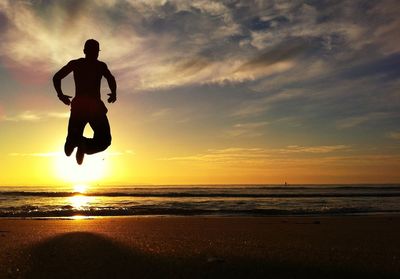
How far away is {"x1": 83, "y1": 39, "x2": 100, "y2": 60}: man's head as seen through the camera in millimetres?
6074

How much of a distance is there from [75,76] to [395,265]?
16.3 feet

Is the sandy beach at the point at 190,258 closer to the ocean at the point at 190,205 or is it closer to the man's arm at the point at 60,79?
the man's arm at the point at 60,79

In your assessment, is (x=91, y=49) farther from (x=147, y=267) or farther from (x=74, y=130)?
(x=147, y=267)

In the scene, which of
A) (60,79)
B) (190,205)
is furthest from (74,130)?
(190,205)

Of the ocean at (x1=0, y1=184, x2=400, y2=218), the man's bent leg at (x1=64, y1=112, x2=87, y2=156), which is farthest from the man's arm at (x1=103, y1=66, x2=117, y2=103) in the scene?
the ocean at (x1=0, y1=184, x2=400, y2=218)

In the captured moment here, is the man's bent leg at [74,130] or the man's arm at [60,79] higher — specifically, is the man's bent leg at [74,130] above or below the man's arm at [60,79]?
below

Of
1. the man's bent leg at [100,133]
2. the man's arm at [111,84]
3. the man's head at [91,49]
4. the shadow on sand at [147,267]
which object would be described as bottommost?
the shadow on sand at [147,267]

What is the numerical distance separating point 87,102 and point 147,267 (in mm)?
2423

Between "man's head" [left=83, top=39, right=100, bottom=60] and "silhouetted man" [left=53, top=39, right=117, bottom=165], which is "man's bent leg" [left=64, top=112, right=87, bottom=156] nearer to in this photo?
"silhouetted man" [left=53, top=39, right=117, bottom=165]

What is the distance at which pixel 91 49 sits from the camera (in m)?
6.09

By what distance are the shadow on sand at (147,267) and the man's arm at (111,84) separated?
2.26 m

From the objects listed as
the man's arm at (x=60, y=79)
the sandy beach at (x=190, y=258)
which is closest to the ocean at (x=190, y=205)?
the sandy beach at (x=190, y=258)

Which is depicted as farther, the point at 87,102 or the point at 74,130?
the point at 74,130

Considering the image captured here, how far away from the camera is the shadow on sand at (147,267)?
5055 mm
